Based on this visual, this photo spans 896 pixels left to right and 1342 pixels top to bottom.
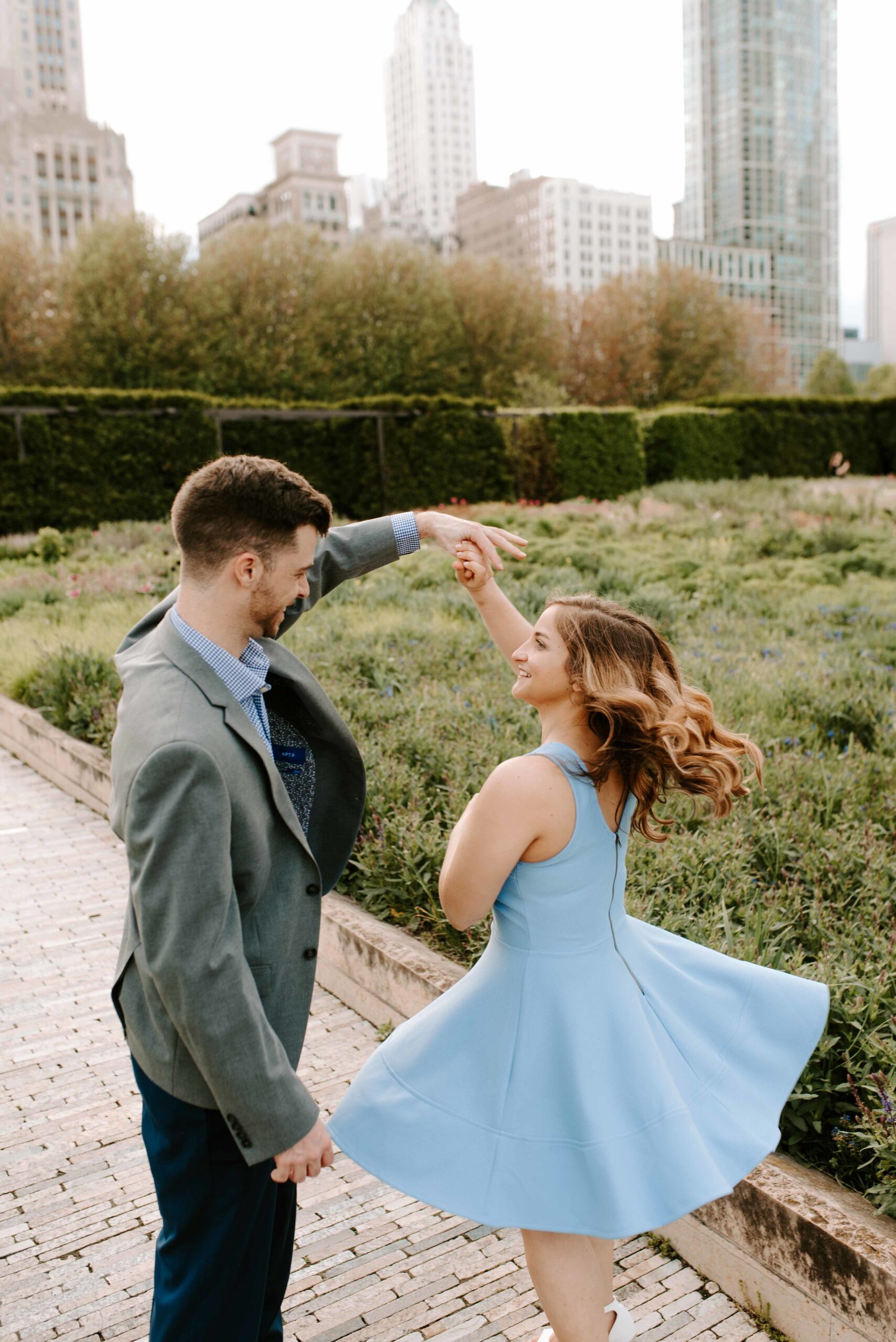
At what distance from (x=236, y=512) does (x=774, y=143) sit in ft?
643

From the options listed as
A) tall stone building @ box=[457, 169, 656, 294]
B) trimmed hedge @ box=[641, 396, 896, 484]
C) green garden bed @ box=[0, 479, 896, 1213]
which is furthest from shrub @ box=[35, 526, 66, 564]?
tall stone building @ box=[457, 169, 656, 294]

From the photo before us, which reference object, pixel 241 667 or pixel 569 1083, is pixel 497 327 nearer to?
pixel 241 667

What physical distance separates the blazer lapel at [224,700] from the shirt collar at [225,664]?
0.01 meters

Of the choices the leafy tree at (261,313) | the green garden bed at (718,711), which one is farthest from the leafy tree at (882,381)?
the green garden bed at (718,711)

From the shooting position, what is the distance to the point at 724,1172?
190cm

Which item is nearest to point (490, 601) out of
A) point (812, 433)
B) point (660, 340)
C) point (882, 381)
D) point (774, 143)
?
point (812, 433)

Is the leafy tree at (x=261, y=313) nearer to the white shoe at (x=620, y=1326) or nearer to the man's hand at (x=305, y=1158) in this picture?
the white shoe at (x=620, y=1326)

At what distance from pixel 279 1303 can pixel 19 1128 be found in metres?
1.53

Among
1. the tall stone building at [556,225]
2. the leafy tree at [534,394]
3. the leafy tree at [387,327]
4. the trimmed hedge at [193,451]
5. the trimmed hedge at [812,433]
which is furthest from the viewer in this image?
the tall stone building at [556,225]

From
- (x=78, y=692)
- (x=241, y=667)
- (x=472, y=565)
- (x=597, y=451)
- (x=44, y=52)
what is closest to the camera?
(x=241, y=667)

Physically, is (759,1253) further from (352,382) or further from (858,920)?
(352,382)

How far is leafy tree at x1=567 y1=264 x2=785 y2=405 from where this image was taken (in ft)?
138

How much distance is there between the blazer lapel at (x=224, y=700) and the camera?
65.2 inches

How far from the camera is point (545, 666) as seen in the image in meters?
2.02
